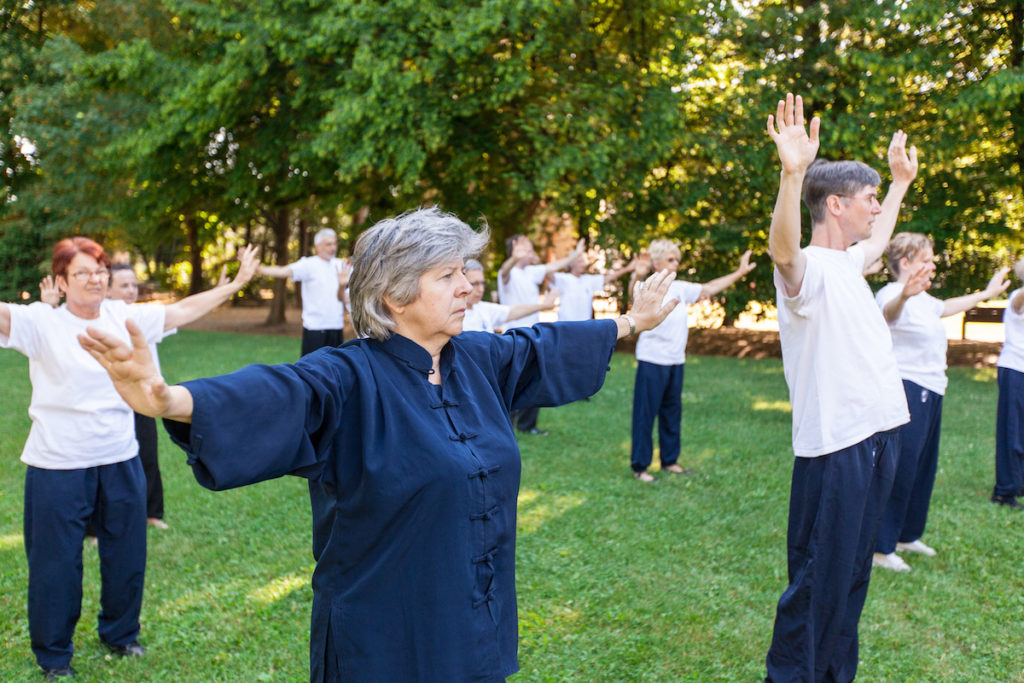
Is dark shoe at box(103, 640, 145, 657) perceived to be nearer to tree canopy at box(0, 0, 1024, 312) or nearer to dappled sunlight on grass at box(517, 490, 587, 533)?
dappled sunlight on grass at box(517, 490, 587, 533)

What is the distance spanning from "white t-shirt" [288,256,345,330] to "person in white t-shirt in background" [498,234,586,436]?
6.88 ft

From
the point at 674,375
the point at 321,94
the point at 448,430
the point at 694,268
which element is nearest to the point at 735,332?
the point at 694,268

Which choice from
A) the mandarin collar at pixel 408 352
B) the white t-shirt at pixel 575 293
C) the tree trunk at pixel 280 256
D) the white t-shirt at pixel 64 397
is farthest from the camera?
the tree trunk at pixel 280 256

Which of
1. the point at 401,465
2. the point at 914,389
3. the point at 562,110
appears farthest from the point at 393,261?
the point at 562,110

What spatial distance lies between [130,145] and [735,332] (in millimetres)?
14928

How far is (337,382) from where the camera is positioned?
2.06 m

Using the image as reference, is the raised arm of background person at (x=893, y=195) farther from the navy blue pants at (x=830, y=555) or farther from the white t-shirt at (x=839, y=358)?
the navy blue pants at (x=830, y=555)

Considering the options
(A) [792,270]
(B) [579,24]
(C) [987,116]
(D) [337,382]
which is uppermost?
(B) [579,24]

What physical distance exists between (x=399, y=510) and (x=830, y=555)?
2.08 metres

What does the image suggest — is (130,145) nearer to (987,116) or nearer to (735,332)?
(735,332)

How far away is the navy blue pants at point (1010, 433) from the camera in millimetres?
6527

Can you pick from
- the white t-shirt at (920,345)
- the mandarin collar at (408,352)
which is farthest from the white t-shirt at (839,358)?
the white t-shirt at (920,345)

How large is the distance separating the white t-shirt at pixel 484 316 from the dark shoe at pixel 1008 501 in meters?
4.28

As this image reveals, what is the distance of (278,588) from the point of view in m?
5.01
